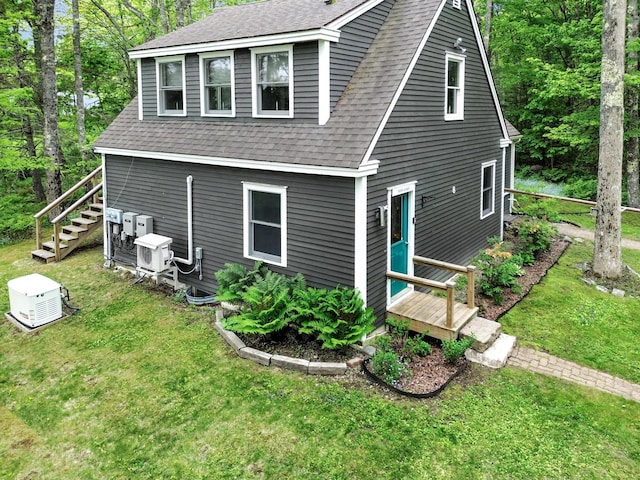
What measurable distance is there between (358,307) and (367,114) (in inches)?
123

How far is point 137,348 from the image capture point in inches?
309

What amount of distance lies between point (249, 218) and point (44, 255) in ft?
22.2

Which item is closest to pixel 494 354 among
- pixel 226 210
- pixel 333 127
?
pixel 333 127

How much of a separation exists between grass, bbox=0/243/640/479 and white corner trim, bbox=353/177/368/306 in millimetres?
1550

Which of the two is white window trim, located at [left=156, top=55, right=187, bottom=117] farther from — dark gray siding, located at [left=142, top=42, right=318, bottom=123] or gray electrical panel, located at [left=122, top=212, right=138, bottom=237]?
gray electrical panel, located at [left=122, top=212, right=138, bottom=237]

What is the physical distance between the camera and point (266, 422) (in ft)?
19.4

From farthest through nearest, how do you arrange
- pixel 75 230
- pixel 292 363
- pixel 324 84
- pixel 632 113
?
pixel 632 113
pixel 75 230
pixel 324 84
pixel 292 363

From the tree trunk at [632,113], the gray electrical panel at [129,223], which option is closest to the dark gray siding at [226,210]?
the gray electrical panel at [129,223]

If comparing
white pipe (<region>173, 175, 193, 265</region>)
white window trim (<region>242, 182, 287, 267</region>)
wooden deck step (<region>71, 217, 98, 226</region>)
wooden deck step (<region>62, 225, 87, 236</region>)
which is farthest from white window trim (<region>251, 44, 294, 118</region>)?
wooden deck step (<region>62, 225, 87, 236</region>)

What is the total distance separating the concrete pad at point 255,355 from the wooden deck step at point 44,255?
24.3 feet

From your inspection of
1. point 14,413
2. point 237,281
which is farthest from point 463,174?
point 14,413

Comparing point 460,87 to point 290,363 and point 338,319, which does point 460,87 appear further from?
point 290,363

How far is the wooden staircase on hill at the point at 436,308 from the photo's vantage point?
744cm

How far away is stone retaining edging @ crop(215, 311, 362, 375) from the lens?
689 centimetres
